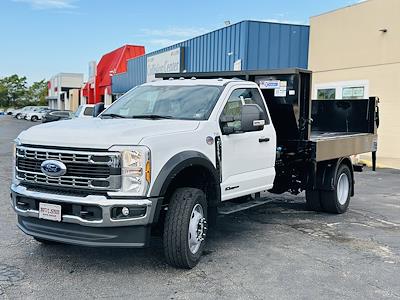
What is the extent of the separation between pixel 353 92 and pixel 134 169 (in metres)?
14.0

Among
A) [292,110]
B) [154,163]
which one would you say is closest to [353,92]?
[292,110]

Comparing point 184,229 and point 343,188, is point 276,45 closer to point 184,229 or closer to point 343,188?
point 343,188

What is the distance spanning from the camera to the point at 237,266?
5.59m

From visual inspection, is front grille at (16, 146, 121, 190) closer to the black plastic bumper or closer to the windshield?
the black plastic bumper

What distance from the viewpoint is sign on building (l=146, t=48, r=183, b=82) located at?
23328 mm

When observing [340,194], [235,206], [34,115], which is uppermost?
[235,206]

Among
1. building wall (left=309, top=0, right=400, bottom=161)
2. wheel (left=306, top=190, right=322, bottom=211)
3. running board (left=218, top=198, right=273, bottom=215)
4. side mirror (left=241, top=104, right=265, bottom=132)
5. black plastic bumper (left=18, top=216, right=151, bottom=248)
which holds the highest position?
building wall (left=309, top=0, right=400, bottom=161)

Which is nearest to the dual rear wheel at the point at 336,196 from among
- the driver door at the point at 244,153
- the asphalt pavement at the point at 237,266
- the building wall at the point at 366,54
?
the asphalt pavement at the point at 237,266

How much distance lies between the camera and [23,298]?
4.51m

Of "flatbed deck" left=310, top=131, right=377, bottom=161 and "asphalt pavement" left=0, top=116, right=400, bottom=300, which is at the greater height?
"flatbed deck" left=310, top=131, right=377, bottom=161

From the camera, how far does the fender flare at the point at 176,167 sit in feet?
16.3

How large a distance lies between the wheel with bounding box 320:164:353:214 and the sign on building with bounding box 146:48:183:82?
15070 millimetres

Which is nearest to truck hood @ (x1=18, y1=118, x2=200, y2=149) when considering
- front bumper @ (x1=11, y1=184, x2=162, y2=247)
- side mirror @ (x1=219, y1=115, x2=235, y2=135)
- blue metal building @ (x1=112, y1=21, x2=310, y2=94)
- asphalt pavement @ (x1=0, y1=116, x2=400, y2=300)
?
side mirror @ (x1=219, y1=115, x2=235, y2=135)

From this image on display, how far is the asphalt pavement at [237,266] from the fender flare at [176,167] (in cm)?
94
